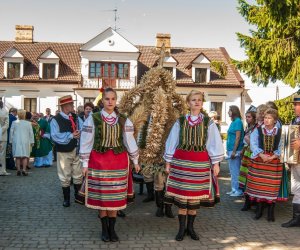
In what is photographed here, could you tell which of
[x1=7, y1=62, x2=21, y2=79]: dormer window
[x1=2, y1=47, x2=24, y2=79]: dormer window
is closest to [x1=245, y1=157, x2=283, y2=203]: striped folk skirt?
[x1=2, y1=47, x2=24, y2=79]: dormer window

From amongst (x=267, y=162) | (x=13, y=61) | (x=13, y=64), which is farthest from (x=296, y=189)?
(x=13, y=64)

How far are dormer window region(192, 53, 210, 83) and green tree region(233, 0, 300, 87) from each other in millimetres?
20647

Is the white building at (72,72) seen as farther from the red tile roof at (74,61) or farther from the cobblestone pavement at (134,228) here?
the cobblestone pavement at (134,228)

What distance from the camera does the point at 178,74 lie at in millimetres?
34094

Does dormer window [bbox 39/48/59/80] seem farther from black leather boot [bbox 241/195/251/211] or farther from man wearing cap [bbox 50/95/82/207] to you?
black leather boot [bbox 241/195/251/211]

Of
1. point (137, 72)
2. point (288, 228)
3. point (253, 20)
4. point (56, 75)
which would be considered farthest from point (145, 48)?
point (288, 228)

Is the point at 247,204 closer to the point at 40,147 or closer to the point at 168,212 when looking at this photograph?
the point at 168,212

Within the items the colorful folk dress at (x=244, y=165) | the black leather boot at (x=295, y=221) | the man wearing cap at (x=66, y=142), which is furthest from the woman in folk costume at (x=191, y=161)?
the man wearing cap at (x=66, y=142)

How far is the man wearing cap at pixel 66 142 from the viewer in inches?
291

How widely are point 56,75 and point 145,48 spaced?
869cm

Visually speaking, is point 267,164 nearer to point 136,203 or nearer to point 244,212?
point 244,212

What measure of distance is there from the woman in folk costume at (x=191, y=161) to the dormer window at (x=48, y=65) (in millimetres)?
28059

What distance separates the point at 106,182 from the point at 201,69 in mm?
29752

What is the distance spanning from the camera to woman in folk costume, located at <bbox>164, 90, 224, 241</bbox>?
5410 millimetres
